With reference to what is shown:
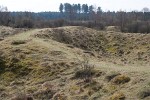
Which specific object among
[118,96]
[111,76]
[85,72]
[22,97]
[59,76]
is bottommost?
[22,97]

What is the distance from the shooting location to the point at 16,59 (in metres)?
28.0

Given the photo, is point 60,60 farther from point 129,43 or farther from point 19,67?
point 129,43

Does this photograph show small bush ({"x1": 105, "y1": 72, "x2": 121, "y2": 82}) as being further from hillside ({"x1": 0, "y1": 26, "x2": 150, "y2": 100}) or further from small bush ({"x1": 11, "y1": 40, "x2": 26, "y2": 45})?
small bush ({"x1": 11, "y1": 40, "x2": 26, "y2": 45})

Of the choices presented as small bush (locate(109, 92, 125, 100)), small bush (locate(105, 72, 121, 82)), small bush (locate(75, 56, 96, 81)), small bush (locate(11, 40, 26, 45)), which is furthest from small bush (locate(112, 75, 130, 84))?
small bush (locate(11, 40, 26, 45))

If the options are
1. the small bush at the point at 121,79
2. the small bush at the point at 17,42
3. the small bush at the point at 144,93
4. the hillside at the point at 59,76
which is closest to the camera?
the small bush at the point at 144,93

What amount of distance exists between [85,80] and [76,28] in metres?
29.3

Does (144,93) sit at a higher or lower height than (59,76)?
higher

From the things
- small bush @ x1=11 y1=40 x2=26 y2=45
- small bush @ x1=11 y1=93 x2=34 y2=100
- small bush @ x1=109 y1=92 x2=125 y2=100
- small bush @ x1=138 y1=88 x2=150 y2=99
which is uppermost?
small bush @ x1=138 y1=88 x2=150 y2=99

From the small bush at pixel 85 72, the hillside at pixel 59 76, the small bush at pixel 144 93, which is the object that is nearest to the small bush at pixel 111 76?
the hillside at pixel 59 76

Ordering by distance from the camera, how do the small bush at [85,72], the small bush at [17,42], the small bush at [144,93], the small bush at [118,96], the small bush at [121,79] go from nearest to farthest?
the small bush at [144,93], the small bush at [118,96], the small bush at [121,79], the small bush at [85,72], the small bush at [17,42]

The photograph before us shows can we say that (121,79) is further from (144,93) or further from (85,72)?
(85,72)

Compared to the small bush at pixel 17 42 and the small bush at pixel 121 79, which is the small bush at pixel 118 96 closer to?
the small bush at pixel 121 79

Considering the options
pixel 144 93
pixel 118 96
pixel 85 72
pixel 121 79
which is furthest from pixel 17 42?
pixel 144 93

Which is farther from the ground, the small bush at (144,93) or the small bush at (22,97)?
the small bush at (144,93)
